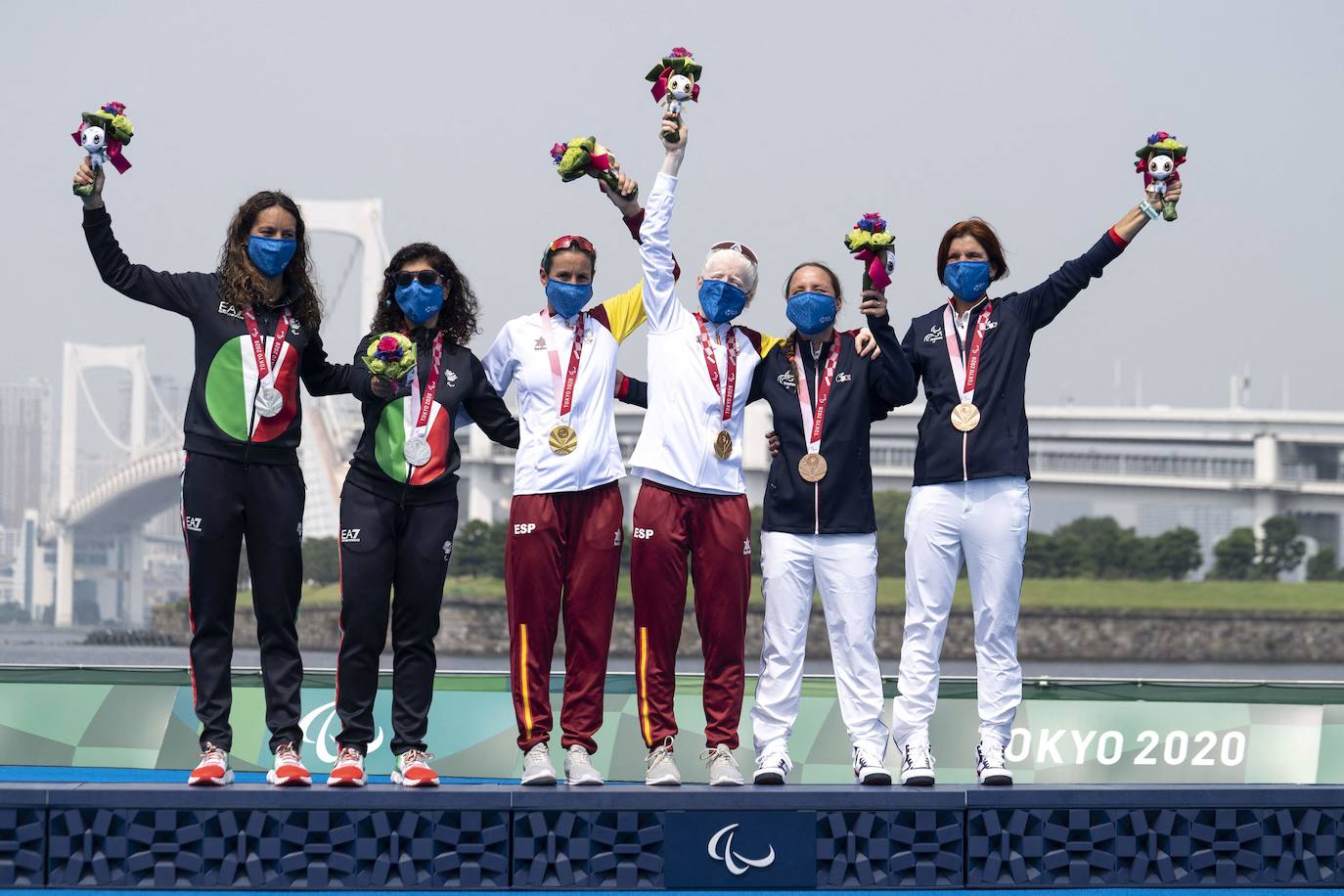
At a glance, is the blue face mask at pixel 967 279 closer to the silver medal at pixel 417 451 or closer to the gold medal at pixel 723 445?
the gold medal at pixel 723 445

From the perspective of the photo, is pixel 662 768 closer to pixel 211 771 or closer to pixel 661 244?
pixel 211 771

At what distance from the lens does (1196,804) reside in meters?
5.00

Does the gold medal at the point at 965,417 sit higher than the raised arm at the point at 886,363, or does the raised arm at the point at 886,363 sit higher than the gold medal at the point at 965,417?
the raised arm at the point at 886,363

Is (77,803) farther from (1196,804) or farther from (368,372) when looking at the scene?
(1196,804)

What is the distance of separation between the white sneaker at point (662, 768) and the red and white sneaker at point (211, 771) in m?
1.53

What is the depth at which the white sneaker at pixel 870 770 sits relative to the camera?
527cm

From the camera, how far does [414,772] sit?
5.14 metres

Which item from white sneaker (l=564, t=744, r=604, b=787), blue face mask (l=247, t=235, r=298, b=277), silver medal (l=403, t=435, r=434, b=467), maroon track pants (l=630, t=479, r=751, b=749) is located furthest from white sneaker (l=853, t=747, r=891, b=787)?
blue face mask (l=247, t=235, r=298, b=277)

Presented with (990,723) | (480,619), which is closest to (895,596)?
(480,619)

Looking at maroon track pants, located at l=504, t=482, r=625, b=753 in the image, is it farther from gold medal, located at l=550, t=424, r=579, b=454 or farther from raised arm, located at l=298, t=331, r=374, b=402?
raised arm, located at l=298, t=331, r=374, b=402

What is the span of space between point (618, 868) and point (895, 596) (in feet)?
175

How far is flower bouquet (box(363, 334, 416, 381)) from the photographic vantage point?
16.9ft

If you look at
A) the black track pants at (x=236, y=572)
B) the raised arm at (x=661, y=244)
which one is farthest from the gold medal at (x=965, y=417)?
the black track pants at (x=236, y=572)

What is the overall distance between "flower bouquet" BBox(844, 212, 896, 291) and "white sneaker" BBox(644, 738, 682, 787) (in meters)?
1.96
